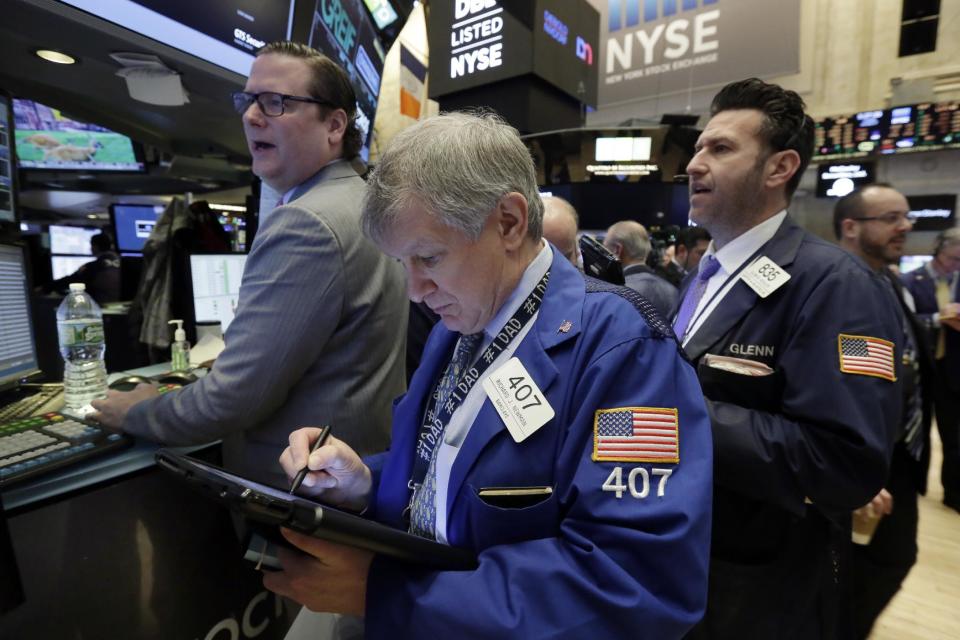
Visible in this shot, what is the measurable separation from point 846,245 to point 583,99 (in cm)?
447

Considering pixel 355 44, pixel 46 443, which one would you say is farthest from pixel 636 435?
pixel 355 44

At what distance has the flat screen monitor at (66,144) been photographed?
3.53m

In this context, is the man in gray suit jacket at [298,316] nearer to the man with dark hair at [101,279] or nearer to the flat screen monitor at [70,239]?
the man with dark hair at [101,279]

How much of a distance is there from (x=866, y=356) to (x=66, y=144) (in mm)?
4794

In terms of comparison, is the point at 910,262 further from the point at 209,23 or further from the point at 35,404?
the point at 35,404

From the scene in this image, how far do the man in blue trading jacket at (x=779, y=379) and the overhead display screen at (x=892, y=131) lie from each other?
274 inches

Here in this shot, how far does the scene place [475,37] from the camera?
5418 millimetres

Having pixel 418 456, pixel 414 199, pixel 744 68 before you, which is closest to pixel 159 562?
pixel 418 456

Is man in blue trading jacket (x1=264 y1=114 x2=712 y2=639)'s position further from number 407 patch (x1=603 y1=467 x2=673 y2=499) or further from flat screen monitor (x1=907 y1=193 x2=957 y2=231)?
flat screen monitor (x1=907 y1=193 x2=957 y2=231)

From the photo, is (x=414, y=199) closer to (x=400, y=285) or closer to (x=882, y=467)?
(x=400, y=285)

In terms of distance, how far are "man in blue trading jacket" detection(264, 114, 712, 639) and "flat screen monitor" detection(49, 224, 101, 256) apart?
300 inches

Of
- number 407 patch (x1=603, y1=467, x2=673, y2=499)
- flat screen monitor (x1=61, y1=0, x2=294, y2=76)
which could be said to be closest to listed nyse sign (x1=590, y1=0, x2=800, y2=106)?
flat screen monitor (x1=61, y1=0, x2=294, y2=76)

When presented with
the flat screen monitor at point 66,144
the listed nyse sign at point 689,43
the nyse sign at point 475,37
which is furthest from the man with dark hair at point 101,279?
the listed nyse sign at point 689,43

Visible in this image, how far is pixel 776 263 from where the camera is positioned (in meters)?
1.26
